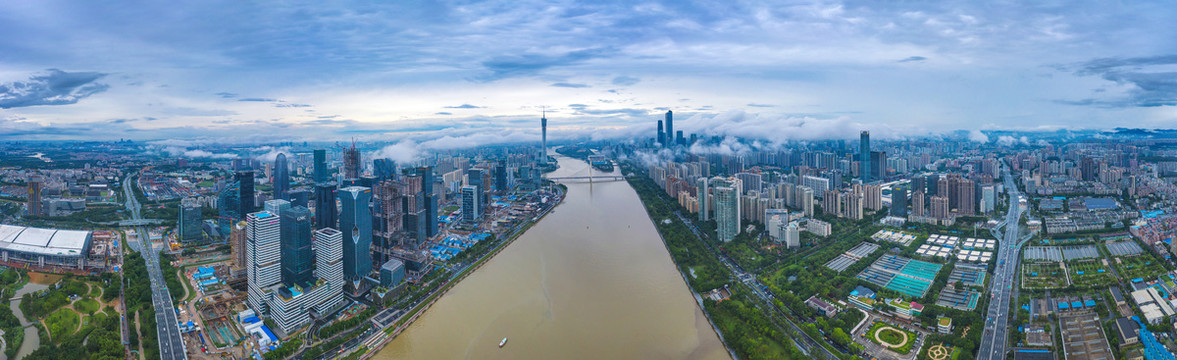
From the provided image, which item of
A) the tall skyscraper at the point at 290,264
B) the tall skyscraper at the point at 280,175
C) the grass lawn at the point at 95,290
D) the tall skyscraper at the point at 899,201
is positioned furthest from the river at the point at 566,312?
the tall skyscraper at the point at 280,175

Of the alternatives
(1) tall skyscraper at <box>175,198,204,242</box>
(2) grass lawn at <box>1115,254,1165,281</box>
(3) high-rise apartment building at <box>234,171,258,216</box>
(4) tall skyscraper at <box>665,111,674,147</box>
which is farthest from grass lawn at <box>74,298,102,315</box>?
(4) tall skyscraper at <box>665,111,674,147</box>

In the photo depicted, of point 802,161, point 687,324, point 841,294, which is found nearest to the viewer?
point 687,324

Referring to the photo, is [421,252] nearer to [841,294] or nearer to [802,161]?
[841,294]

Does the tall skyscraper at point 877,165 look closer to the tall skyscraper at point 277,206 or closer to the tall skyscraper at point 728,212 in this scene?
the tall skyscraper at point 728,212

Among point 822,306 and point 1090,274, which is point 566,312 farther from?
point 1090,274

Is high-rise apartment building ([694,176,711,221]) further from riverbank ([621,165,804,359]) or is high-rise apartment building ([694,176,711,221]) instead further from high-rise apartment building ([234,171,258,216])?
high-rise apartment building ([234,171,258,216])

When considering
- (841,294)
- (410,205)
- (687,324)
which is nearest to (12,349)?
(410,205)
